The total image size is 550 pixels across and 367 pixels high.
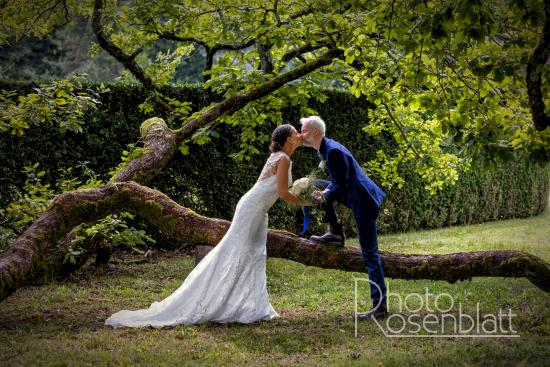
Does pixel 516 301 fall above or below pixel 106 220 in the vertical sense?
below

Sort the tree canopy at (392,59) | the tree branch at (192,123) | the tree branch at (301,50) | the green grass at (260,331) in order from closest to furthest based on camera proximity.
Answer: the tree canopy at (392,59)
the green grass at (260,331)
the tree branch at (192,123)
the tree branch at (301,50)

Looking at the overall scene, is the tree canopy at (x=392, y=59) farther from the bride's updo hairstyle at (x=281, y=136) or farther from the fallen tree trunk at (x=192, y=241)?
the bride's updo hairstyle at (x=281, y=136)

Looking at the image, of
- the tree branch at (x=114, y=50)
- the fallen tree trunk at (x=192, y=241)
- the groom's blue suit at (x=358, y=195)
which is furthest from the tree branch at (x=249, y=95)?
the groom's blue suit at (x=358, y=195)

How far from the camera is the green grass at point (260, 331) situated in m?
5.20

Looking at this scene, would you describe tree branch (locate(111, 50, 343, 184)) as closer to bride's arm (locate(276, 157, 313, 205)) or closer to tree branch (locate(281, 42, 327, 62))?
tree branch (locate(281, 42, 327, 62))

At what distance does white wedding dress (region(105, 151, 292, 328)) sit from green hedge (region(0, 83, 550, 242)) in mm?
2417

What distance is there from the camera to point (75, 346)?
5578 mm

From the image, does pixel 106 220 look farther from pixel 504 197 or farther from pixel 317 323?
pixel 504 197

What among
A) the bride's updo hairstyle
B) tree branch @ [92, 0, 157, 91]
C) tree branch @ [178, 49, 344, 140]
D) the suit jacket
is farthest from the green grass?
tree branch @ [92, 0, 157, 91]

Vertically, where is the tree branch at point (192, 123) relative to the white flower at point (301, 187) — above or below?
above

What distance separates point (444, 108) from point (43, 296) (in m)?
5.64

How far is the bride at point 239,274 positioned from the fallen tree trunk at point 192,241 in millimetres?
582

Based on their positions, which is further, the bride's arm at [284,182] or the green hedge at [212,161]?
the green hedge at [212,161]

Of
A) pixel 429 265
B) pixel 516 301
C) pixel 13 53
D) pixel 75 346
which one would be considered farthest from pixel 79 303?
pixel 13 53
